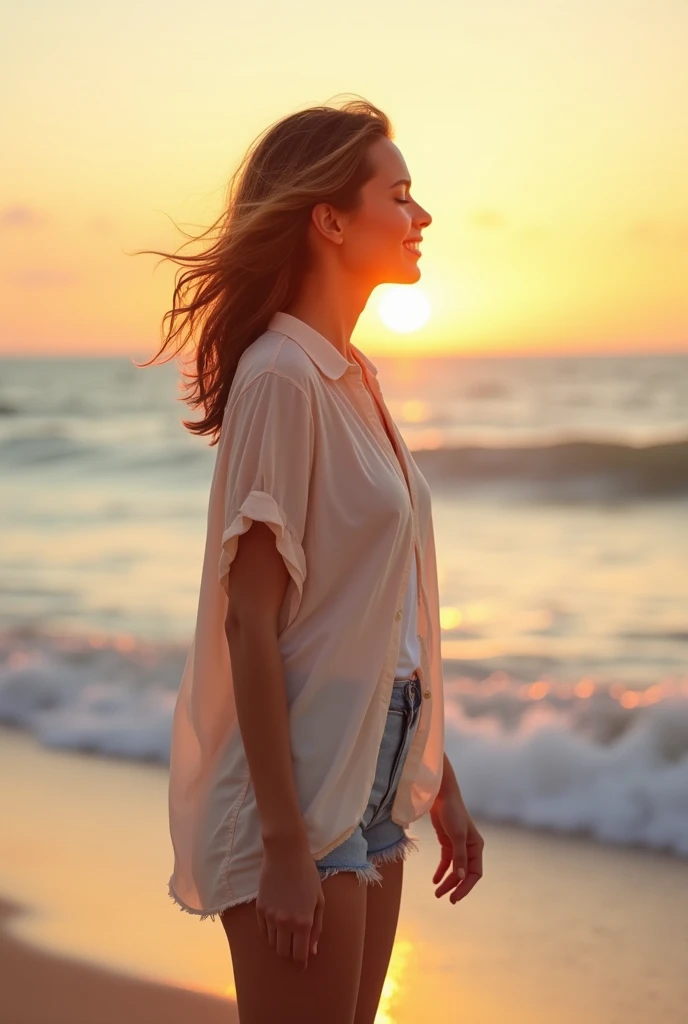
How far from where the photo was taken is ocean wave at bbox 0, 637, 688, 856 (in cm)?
523

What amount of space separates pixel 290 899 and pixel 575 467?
17.3m

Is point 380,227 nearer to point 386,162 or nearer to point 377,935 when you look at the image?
point 386,162

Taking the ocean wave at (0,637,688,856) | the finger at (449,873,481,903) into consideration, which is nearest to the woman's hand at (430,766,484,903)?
the finger at (449,873,481,903)

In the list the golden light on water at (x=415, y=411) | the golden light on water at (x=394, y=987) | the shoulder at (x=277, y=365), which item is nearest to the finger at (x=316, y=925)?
the shoulder at (x=277, y=365)

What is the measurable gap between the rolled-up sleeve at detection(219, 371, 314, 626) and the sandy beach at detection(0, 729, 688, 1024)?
2.10m

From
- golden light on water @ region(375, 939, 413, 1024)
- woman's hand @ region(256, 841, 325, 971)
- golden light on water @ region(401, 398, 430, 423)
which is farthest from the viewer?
golden light on water @ region(401, 398, 430, 423)

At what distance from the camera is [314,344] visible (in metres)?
1.90

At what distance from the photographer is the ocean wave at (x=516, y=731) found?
5234mm

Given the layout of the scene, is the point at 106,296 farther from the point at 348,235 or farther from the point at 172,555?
the point at 348,235

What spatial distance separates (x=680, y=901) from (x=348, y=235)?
10.2 ft

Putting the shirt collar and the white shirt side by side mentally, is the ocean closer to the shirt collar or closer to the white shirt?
the white shirt

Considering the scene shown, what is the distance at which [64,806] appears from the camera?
5.12 metres

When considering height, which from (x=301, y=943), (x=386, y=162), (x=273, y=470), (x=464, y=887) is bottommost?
(x=464, y=887)

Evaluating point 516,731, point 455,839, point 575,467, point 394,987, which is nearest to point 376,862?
point 455,839
